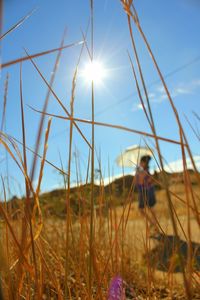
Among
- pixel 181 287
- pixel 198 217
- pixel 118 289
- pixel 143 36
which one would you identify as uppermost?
pixel 143 36

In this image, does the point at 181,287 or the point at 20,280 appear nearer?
the point at 20,280

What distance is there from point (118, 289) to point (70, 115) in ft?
1.17

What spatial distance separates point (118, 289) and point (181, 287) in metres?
0.89

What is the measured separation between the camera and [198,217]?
52 centimetres

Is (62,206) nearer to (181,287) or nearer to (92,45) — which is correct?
(181,287)

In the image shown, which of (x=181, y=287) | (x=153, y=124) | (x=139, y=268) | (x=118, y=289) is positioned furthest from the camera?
(x=139, y=268)

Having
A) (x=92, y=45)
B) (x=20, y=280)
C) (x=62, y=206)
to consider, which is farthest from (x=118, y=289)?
(x=62, y=206)

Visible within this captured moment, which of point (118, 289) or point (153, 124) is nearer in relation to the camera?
point (153, 124)

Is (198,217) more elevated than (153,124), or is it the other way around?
(153,124)

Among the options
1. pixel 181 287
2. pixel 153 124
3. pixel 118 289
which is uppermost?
pixel 153 124

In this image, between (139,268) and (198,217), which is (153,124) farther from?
(139,268)

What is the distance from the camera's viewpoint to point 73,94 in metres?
0.59

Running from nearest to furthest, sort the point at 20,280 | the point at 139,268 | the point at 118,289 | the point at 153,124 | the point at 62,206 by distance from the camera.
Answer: the point at 153,124, the point at 20,280, the point at 118,289, the point at 139,268, the point at 62,206

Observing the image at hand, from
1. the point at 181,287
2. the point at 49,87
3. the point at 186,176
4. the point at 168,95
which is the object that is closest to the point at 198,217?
the point at 186,176
